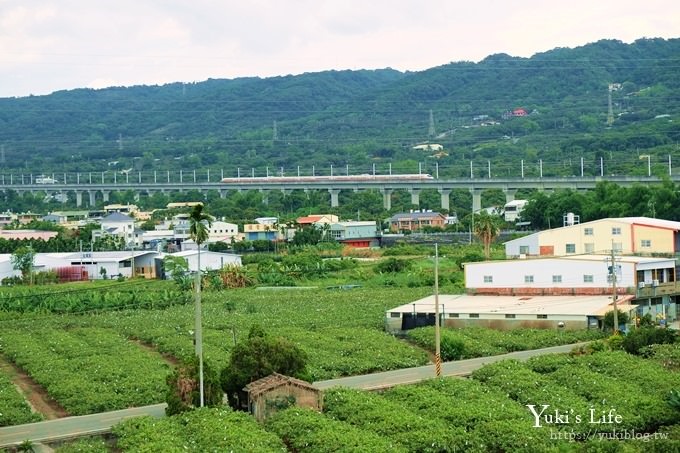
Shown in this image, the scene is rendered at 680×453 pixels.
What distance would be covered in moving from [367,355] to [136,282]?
24.4 m

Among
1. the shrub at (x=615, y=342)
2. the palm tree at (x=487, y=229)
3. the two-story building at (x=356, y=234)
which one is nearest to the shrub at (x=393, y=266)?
the palm tree at (x=487, y=229)

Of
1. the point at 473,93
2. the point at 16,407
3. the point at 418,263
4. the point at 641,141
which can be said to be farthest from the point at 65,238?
the point at 473,93

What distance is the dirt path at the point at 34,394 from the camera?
76.1ft

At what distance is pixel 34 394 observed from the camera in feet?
82.0

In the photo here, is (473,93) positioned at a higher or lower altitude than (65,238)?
higher

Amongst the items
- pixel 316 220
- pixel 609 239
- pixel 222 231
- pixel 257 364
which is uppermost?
pixel 609 239

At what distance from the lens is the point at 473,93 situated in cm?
19600

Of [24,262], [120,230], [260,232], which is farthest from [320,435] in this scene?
[120,230]

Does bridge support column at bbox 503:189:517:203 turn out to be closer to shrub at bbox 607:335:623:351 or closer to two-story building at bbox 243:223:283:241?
Result: two-story building at bbox 243:223:283:241

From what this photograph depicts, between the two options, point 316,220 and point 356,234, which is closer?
point 356,234

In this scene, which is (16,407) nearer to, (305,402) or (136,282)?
(305,402)

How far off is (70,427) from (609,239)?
78.9ft

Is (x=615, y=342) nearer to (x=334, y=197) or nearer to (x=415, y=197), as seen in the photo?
(x=415, y=197)

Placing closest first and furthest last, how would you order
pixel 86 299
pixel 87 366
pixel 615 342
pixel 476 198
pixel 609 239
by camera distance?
pixel 615 342
pixel 87 366
pixel 609 239
pixel 86 299
pixel 476 198
